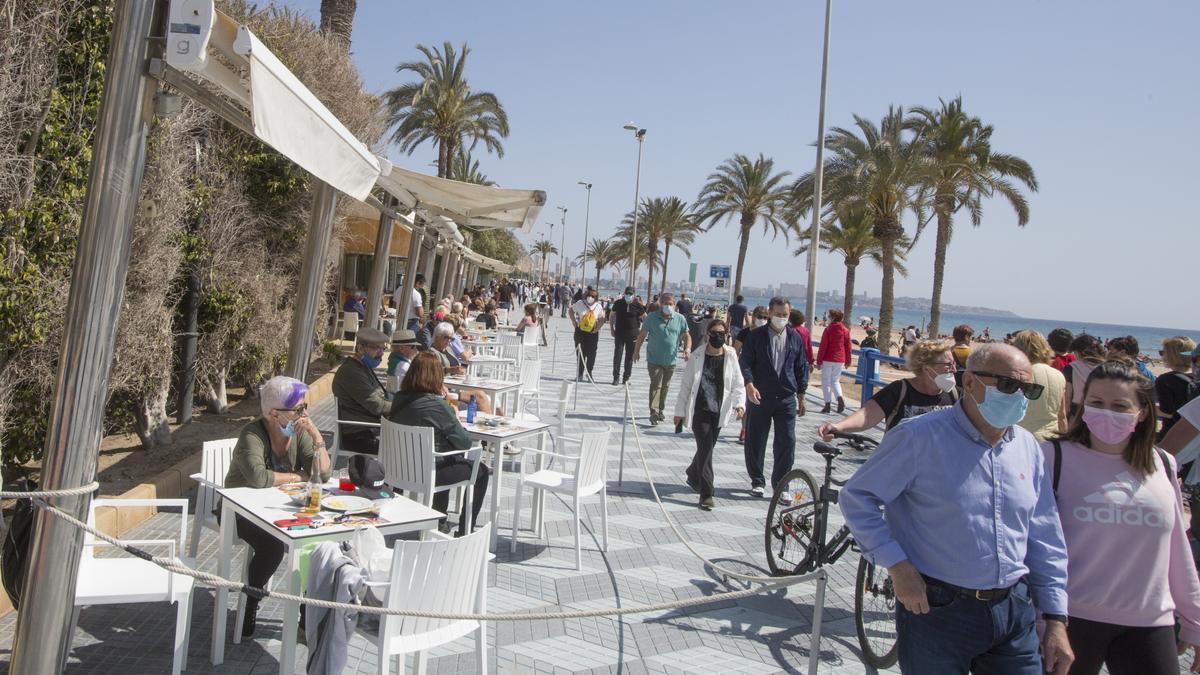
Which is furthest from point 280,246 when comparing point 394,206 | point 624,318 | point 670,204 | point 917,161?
point 670,204

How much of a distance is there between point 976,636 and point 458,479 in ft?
12.9

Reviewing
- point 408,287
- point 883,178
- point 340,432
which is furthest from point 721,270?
point 340,432

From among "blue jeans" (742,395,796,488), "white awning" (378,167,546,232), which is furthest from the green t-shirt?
"blue jeans" (742,395,796,488)

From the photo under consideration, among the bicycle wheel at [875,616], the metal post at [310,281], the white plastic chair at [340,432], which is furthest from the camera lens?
the metal post at [310,281]

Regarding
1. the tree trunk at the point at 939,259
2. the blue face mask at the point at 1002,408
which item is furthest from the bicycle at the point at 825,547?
the tree trunk at the point at 939,259

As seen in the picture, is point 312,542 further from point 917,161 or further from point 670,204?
point 670,204

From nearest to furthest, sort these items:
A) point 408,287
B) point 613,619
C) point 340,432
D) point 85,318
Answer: point 85,318, point 613,619, point 340,432, point 408,287

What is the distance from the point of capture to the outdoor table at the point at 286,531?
3.57 metres

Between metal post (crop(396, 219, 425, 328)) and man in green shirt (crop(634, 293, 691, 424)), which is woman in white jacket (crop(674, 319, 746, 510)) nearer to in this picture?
man in green shirt (crop(634, 293, 691, 424))

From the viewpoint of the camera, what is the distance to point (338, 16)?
15.6 meters

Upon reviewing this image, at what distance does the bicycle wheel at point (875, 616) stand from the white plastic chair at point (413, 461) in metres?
2.71

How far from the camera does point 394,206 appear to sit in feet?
34.3

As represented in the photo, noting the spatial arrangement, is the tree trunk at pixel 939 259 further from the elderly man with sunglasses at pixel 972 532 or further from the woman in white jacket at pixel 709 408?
the elderly man with sunglasses at pixel 972 532

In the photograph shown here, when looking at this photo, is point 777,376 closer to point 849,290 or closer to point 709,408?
point 709,408
